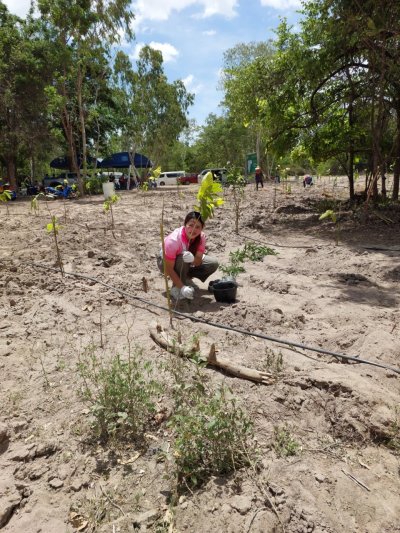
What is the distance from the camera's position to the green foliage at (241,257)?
5.25 meters

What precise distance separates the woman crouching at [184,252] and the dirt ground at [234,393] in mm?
223

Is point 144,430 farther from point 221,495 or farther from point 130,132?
point 130,132

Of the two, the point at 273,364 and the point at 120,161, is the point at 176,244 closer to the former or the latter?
the point at 273,364

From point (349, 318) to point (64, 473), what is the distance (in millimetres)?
2660

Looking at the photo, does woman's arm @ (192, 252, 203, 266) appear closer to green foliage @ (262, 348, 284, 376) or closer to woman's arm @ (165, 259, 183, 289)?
woman's arm @ (165, 259, 183, 289)

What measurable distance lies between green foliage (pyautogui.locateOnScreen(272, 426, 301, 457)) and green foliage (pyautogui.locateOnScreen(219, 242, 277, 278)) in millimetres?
3138

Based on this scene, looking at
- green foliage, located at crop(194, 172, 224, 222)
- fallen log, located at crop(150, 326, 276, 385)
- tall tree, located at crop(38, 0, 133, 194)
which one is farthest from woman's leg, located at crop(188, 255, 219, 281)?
tall tree, located at crop(38, 0, 133, 194)

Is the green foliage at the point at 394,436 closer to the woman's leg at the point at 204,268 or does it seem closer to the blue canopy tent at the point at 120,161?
the woman's leg at the point at 204,268

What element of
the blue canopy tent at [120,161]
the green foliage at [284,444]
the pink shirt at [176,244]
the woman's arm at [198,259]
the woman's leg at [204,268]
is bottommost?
the green foliage at [284,444]

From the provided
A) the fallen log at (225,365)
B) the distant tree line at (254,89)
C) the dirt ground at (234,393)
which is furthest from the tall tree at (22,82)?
the fallen log at (225,365)

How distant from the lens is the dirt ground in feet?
5.66

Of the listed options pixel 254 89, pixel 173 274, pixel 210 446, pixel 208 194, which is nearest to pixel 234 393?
pixel 210 446

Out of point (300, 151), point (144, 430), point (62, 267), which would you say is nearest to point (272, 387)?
point (144, 430)

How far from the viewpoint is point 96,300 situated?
4.25 m
